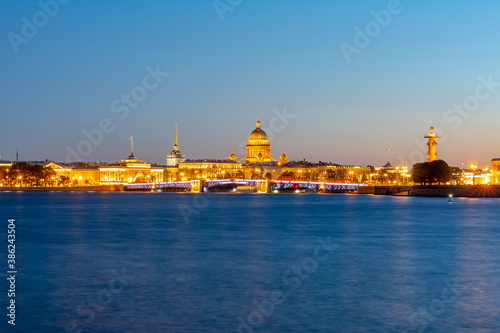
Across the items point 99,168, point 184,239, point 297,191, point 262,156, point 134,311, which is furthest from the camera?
point 262,156

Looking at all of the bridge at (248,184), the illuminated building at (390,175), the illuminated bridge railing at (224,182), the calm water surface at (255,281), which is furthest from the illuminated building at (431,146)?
the calm water surface at (255,281)

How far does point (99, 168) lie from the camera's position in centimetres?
13975

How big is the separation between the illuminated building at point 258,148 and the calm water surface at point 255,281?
4978 inches

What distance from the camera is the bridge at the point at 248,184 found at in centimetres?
9788

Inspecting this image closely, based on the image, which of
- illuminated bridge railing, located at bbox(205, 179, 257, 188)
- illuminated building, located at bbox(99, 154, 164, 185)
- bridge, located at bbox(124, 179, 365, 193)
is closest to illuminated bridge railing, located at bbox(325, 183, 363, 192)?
bridge, located at bbox(124, 179, 365, 193)

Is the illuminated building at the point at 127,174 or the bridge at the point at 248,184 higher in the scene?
the illuminated building at the point at 127,174

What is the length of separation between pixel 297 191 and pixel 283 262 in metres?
89.2

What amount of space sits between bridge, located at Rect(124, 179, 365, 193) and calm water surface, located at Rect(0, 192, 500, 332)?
220ft

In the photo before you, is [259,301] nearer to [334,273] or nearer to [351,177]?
[334,273]

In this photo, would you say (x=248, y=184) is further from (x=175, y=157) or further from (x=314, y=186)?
(x=175, y=157)

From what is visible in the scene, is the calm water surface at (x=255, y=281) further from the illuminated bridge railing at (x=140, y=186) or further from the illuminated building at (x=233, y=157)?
the illuminated building at (x=233, y=157)

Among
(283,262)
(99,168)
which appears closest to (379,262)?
(283,262)

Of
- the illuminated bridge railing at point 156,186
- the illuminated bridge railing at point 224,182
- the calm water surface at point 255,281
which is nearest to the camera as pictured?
the calm water surface at point 255,281

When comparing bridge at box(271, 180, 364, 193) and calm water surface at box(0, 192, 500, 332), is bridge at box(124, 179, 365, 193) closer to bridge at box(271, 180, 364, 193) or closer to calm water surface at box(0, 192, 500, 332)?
bridge at box(271, 180, 364, 193)
